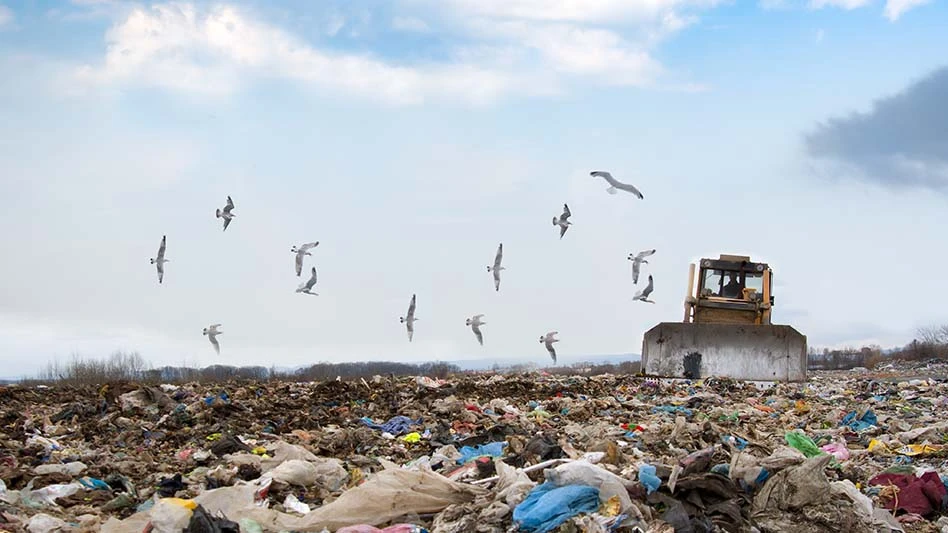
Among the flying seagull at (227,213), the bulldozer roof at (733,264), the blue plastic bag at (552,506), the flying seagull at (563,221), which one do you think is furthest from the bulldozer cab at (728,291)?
the blue plastic bag at (552,506)

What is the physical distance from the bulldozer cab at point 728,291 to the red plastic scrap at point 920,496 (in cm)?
1132

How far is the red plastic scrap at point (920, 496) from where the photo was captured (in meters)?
4.93

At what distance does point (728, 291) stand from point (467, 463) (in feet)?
40.4

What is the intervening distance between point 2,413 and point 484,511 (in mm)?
7880

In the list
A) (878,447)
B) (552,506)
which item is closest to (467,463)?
(552,506)

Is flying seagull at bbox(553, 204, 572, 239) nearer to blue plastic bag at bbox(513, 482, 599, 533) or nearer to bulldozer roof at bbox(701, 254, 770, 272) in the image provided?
bulldozer roof at bbox(701, 254, 770, 272)

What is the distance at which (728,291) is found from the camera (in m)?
16.8

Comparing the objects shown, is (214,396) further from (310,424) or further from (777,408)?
(777,408)

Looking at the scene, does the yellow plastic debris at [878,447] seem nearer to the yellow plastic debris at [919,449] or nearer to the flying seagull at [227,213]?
the yellow plastic debris at [919,449]

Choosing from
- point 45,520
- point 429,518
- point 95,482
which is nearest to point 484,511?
point 429,518

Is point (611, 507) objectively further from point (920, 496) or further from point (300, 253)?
point (300, 253)

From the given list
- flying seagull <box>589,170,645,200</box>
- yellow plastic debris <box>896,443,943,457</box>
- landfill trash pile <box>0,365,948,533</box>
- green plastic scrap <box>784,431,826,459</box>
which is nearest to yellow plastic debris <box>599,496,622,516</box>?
landfill trash pile <box>0,365,948,533</box>

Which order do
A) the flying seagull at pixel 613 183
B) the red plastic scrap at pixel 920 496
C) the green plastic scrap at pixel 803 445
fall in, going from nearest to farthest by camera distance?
1. the red plastic scrap at pixel 920 496
2. the green plastic scrap at pixel 803 445
3. the flying seagull at pixel 613 183

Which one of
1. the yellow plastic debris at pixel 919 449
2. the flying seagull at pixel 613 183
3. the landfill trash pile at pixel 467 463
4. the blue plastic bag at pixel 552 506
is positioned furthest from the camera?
the flying seagull at pixel 613 183
